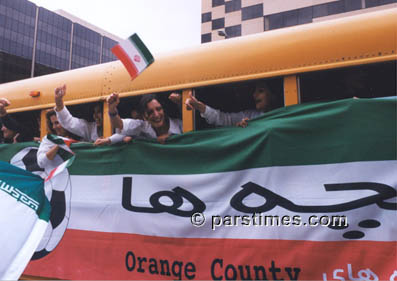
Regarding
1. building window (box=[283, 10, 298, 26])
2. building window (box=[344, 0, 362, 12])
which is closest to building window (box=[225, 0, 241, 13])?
building window (box=[283, 10, 298, 26])

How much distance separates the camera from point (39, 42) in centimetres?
5219

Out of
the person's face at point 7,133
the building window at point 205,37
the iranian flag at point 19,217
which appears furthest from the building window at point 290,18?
the iranian flag at point 19,217

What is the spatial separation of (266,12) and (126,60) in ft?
99.5

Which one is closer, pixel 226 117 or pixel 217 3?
pixel 226 117

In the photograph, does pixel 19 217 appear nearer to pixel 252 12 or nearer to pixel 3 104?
pixel 3 104

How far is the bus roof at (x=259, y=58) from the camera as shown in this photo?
106 inches

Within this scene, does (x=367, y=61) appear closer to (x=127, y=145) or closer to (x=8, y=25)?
(x=127, y=145)

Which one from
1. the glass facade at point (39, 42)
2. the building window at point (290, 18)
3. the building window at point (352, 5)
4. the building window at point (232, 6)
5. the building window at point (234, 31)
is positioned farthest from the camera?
the glass facade at point (39, 42)

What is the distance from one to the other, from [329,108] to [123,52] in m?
1.89

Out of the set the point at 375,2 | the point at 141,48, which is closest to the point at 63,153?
the point at 141,48

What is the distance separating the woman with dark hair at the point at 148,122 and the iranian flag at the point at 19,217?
1.30 meters

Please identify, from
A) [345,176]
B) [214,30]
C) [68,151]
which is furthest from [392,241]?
[214,30]

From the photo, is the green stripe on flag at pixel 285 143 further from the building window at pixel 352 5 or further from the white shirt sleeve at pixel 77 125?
the building window at pixel 352 5

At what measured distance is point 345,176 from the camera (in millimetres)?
2562
